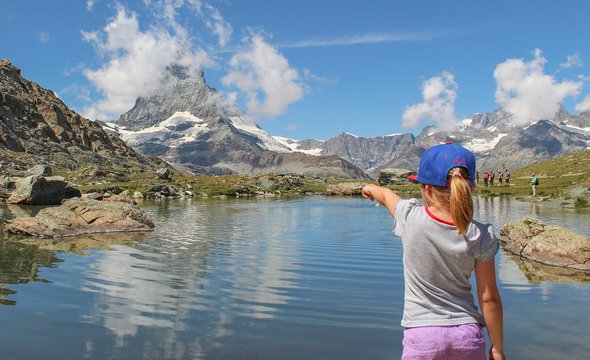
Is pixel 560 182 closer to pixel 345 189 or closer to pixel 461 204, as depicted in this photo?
pixel 345 189

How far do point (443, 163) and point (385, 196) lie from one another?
101 cm

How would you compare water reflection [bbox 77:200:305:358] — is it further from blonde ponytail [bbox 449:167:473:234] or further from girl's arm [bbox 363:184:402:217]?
blonde ponytail [bbox 449:167:473:234]

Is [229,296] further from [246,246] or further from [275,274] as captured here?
[246,246]

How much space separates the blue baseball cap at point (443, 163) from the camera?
573 centimetres

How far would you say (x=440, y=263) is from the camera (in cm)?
578

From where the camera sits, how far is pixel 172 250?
24969 millimetres

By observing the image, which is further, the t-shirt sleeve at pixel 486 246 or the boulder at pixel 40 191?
the boulder at pixel 40 191

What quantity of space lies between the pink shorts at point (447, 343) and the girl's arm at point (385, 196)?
149 cm

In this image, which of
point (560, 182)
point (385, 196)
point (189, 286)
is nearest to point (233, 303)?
point (189, 286)

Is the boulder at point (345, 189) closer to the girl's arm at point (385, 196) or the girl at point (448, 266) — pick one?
the girl's arm at point (385, 196)

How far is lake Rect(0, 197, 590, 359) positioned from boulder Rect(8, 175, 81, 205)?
40806 millimetres

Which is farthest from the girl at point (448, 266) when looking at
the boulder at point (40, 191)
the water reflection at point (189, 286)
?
the boulder at point (40, 191)

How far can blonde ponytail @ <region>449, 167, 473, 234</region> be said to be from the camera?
5.45m

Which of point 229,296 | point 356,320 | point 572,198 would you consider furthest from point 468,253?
point 572,198
